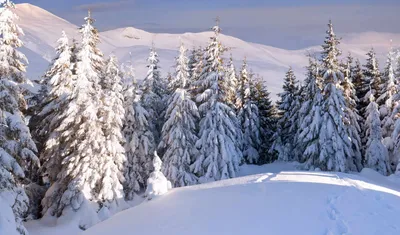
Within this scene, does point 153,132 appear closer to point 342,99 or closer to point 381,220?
point 342,99

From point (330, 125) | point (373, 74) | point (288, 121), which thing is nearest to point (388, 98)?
point (373, 74)

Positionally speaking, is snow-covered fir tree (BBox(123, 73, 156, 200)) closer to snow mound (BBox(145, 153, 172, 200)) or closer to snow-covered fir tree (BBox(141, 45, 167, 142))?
snow-covered fir tree (BBox(141, 45, 167, 142))

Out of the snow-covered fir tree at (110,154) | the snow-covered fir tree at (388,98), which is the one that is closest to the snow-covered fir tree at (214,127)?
the snow-covered fir tree at (110,154)

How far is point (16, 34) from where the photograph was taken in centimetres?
1950

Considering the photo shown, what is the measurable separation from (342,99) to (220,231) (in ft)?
76.5

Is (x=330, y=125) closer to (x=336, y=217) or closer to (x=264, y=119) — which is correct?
(x=264, y=119)

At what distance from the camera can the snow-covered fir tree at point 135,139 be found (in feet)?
112

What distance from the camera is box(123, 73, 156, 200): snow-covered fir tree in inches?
1339

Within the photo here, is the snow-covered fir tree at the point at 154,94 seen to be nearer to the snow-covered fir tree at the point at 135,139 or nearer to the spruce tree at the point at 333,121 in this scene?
the snow-covered fir tree at the point at 135,139

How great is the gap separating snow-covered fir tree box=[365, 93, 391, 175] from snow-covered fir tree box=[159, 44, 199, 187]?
1570 cm

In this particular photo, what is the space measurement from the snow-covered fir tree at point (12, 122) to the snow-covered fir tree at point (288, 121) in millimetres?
31598

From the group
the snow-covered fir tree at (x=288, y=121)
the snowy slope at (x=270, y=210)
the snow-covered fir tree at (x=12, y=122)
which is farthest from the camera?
the snow-covered fir tree at (x=288, y=121)

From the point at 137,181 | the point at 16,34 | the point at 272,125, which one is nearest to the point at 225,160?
the point at 137,181

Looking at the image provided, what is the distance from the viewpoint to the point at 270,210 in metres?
14.4
